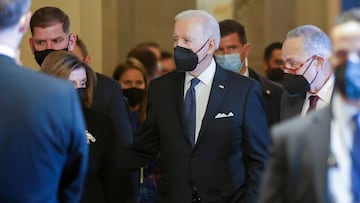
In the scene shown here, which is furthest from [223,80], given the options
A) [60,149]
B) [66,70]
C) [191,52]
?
[60,149]

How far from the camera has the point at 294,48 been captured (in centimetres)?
621

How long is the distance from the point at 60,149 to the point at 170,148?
6.27 feet

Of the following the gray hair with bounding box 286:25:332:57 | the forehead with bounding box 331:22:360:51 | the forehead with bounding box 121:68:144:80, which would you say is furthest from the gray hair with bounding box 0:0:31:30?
the forehead with bounding box 121:68:144:80

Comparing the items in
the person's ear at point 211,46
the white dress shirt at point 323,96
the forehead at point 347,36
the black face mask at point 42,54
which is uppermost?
the forehead at point 347,36

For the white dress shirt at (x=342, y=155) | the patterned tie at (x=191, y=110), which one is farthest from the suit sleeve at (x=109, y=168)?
the white dress shirt at (x=342, y=155)

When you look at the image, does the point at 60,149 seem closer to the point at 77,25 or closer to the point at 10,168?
the point at 10,168

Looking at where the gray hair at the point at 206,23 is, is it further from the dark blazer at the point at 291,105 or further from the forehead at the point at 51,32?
the forehead at the point at 51,32

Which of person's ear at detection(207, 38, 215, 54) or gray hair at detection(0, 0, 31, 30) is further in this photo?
person's ear at detection(207, 38, 215, 54)

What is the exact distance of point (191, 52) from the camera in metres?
6.25

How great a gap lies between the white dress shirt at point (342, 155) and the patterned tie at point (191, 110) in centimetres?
226

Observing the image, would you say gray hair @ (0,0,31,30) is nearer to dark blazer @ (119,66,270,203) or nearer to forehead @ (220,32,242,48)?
dark blazer @ (119,66,270,203)

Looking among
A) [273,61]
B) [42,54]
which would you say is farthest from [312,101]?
[273,61]

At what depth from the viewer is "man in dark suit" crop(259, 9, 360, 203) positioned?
12.7 ft

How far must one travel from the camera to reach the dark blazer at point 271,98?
6.84 meters
